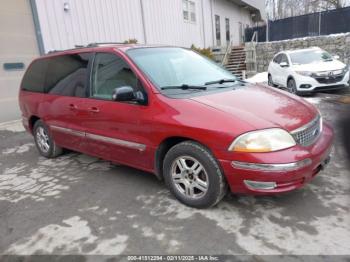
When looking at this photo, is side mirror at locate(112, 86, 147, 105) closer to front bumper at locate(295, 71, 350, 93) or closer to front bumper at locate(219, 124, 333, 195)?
front bumper at locate(219, 124, 333, 195)

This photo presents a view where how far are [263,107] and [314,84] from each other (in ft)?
24.2

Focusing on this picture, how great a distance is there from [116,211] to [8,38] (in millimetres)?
7200

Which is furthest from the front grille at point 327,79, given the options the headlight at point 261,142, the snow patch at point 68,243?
the snow patch at point 68,243

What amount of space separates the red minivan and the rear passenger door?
16 millimetres

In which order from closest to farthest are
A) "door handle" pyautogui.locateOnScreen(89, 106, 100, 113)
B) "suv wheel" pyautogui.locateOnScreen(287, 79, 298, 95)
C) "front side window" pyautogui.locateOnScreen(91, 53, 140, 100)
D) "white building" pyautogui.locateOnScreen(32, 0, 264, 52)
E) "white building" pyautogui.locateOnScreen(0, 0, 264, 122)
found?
1. "front side window" pyautogui.locateOnScreen(91, 53, 140, 100)
2. "door handle" pyautogui.locateOnScreen(89, 106, 100, 113)
3. "white building" pyautogui.locateOnScreen(0, 0, 264, 122)
4. "white building" pyautogui.locateOnScreen(32, 0, 264, 52)
5. "suv wheel" pyautogui.locateOnScreen(287, 79, 298, 95)

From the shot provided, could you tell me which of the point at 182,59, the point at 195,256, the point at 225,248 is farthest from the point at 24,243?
the point at 182,59

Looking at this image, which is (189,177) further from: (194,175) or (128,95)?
(128,95)

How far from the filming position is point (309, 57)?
35.5 feet

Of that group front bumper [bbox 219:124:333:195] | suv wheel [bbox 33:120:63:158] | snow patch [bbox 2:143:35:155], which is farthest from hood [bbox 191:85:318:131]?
snow patch [bbox 2:143:35:155]

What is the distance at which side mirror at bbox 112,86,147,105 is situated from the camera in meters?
3.51

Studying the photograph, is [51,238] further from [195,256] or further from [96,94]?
[96,94]

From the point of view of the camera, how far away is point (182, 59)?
4293 millimetres

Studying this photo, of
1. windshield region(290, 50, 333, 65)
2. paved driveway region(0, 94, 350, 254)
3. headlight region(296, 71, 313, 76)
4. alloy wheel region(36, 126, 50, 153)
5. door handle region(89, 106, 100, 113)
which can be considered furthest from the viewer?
windshield region(290, 50, 333, 65)

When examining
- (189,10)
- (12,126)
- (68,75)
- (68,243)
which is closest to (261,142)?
(68,243)
